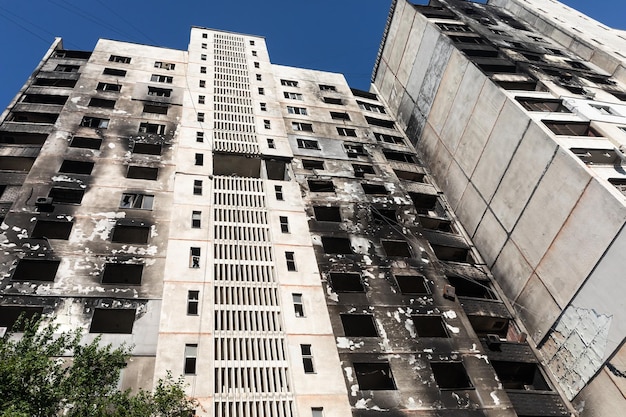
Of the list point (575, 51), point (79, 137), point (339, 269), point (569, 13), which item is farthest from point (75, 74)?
point (569, 13)

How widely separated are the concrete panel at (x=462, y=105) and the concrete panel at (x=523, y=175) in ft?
22.4

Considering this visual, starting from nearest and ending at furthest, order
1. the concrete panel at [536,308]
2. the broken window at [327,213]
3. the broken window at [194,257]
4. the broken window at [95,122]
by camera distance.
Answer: the broken window at [194,257], the concrete panel at [536,308], the broken window at [327,213], the broken window at [95,122]

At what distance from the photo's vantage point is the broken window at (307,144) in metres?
34.5

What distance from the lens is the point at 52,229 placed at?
23172mm

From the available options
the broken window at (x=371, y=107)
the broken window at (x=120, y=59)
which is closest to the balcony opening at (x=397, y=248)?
the broken window at (x=371, y=107)

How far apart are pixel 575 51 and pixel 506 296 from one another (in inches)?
1117

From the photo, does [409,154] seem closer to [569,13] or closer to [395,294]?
[395,294]

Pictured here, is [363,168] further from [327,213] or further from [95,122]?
[95,122]

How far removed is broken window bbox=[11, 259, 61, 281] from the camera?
21.2 m

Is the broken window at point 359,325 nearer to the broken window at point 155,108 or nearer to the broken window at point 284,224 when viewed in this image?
the broken window at point 284,224

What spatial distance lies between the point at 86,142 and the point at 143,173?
4344 millimetres

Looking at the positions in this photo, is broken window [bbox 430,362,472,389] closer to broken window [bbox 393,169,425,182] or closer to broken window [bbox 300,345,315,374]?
broken window [bbox 300,345,315,374]

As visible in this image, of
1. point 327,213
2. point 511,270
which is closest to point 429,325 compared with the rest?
point 511,270

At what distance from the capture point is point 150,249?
77.2 ft
